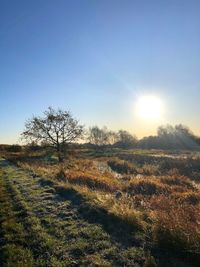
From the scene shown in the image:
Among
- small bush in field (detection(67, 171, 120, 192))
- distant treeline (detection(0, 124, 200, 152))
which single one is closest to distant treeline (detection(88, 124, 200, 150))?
distant treeline (detection(0, 124, 200, 152))

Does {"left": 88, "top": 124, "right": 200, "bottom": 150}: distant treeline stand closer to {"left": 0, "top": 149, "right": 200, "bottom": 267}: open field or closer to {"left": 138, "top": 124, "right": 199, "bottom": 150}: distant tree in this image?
{"left": 138, "top": 124, "right": 199, "bottom": 150}: distant tree

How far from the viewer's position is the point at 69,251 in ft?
22.6

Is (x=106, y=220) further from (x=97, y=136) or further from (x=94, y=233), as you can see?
(x=97, y=136)

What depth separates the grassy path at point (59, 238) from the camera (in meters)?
6.43

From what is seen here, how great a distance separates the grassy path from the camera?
21.1ft

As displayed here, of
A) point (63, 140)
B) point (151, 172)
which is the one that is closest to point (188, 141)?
point (63, 140)

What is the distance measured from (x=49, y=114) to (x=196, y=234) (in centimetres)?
3775

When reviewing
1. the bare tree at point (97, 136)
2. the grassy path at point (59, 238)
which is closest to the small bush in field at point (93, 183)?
the grassy path at point (59, 238)

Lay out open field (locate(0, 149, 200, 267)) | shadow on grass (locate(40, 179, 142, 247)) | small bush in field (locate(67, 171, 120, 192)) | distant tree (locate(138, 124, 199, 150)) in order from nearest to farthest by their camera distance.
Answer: open field (locate(0, 149, 200, 267)) → shadow on grass (locate(40, 179, 142, 247)) → small bush in field (locate(67, 171, 120, 192)) → distant tree (locate(138, 124, 199, 150))

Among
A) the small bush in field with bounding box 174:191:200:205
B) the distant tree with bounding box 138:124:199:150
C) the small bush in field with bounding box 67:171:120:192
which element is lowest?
the small bush in field with bounding box 174:191:200:205

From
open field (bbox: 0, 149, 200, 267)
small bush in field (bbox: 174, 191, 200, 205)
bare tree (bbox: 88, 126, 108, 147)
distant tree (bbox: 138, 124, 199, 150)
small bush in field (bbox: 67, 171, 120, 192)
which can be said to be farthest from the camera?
bare tree (bbox: 88, 126, 108, 147)

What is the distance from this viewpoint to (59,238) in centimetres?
772

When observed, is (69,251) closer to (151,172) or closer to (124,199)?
(124,199)

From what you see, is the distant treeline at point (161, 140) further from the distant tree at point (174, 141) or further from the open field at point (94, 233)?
the open field at point (94, 233)
